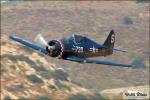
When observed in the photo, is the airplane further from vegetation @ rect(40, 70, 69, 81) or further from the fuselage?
vegetation @ rect(40, 70, 69, 81)

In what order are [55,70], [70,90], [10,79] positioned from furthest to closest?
[55,70] → [70,90] → [10,79]

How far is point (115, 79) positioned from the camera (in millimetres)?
111938

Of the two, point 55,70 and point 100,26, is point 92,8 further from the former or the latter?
point 55,70

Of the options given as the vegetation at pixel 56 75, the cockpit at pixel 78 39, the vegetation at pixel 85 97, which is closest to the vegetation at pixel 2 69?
the vegetation at pixel 56 75

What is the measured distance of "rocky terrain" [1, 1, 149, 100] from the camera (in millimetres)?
79062

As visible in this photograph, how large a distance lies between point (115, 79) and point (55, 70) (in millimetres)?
25483

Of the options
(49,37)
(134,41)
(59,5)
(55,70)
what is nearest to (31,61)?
(55,70)

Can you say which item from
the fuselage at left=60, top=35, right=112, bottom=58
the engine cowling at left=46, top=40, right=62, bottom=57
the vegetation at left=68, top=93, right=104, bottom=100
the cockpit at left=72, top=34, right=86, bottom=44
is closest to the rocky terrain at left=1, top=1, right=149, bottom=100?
the vegetation at left=68, top=93, right=104, bottom=100

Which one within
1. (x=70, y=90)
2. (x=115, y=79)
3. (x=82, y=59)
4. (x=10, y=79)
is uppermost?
(x=82, y=59)

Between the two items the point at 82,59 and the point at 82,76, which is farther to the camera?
the point at 82,76

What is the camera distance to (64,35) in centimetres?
13738

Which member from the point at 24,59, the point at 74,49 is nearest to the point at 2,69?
the point at 24,59

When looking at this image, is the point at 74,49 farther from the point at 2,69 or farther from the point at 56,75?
the point at 56,75

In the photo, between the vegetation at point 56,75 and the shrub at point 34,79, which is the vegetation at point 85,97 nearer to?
the vegetation at point 56,75
